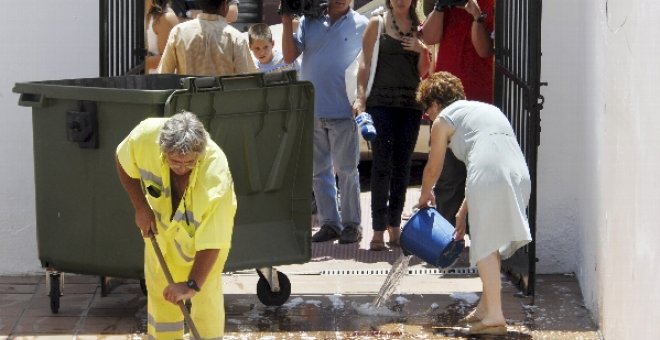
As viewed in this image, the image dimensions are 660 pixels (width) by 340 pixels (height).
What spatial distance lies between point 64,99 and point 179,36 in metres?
1.16

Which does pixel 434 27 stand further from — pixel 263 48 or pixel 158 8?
pixel 158 8

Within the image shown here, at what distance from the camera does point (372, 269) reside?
866cm

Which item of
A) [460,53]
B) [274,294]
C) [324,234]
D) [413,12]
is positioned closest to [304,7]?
[413,12]

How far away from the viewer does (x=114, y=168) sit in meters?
7.12

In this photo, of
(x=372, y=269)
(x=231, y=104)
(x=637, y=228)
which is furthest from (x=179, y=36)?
(x=637, y=228)

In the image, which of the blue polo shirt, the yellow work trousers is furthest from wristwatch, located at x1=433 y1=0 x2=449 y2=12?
the yellow work trousers

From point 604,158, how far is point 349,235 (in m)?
2.59

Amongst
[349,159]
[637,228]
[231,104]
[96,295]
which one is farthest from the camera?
[349,159]

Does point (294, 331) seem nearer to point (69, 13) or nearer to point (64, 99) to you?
point (64, 99)

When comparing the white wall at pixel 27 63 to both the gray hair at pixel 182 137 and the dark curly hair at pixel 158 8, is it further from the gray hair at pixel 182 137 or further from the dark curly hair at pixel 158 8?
the gray hair at pixel 182 137

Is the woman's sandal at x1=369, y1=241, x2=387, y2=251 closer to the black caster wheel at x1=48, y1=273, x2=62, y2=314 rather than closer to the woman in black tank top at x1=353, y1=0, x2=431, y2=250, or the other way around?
the woman in black tank top at x1=353, y1=0, x2=431, y2=250

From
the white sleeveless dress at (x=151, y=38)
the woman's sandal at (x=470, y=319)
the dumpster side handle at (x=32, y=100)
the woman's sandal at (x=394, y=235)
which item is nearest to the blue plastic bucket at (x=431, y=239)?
the woman's sandal at (x=470, y=319)

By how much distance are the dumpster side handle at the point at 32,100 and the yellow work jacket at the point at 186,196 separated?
1.51 meters

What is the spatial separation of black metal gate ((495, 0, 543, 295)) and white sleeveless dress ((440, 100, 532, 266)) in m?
0.46
